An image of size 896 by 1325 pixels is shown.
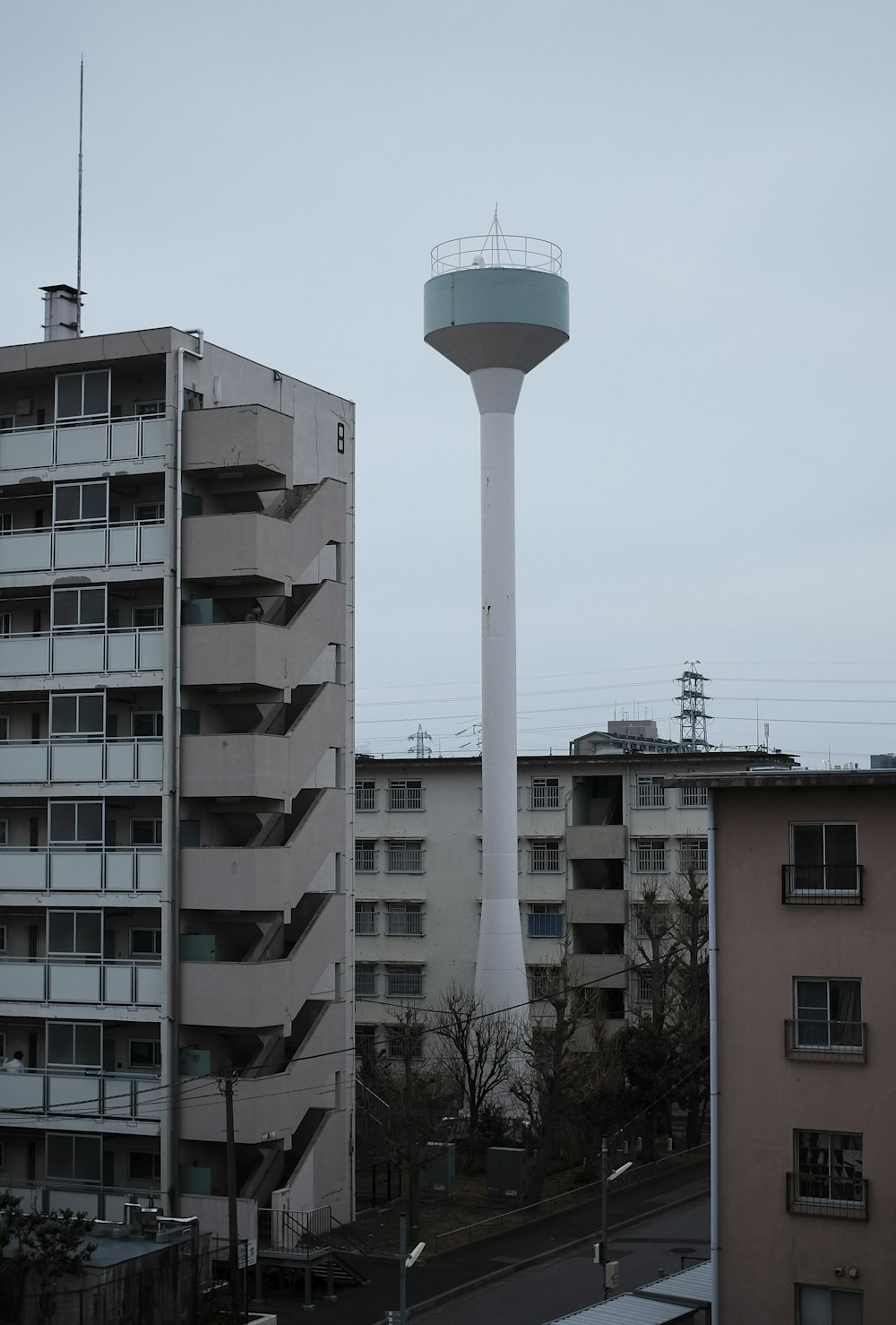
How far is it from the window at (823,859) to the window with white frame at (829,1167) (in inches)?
156

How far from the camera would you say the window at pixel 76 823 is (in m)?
41.2

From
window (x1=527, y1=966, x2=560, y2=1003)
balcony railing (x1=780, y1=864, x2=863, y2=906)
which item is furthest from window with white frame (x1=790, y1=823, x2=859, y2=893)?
window (x1=527, y1=966, x2=560, y2=1003)

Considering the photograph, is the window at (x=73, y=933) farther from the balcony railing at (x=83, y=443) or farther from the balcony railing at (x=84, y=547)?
the balcony railing at (x=83, y=443)

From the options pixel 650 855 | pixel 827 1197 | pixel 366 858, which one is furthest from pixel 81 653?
pixel 650 855

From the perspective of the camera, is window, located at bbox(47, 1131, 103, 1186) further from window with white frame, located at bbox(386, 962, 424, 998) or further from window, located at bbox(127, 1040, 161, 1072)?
window with white frame, located at bbox(386, 962, 424, 998)

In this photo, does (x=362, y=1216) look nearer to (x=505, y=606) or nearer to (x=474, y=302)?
(x=505, y=606)

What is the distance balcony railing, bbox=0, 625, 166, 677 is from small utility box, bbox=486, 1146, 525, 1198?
58.8 feet

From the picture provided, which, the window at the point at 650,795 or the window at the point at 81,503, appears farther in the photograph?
the window at the point at 650,795

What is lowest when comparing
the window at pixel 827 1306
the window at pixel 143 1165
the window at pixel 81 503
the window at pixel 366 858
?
the window at pixel 143 1165

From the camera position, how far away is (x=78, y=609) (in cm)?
4169

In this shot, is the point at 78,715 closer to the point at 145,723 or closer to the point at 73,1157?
the point at 145,723

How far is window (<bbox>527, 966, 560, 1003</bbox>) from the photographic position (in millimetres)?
58947

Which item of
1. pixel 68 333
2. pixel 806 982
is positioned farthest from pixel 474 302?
pixel 806 982

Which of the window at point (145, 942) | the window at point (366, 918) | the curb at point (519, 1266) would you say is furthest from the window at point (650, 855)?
the window at point (145, 942)
